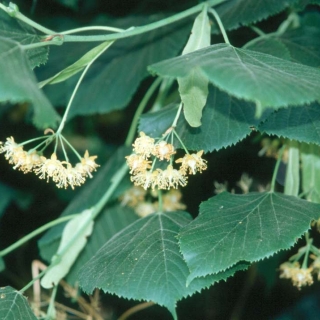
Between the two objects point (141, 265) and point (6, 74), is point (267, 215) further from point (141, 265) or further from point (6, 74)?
point (6, 74)

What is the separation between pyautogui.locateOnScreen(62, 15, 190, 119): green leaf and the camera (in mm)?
1384

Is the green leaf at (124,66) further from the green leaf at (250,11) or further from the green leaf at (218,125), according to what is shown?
the green leaf at (218,125)

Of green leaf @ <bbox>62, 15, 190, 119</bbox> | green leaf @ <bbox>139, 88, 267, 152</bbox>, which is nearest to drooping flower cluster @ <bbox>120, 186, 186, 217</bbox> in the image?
green leaf @ <bbox>62, 15, 190, 119</bbox>

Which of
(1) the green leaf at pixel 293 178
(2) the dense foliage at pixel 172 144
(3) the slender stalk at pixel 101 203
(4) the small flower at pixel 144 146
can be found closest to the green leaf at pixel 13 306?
(2) the dense foliage at pixel 172 144

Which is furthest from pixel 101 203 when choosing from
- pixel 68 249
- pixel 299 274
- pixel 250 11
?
pixel 250 11

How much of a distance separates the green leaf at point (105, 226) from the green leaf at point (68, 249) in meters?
0.15

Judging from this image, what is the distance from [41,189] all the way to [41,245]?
373 millimetres

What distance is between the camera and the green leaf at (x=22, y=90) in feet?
1.97

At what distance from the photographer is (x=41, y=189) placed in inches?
66.8

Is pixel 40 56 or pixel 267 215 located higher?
pixel 40 56

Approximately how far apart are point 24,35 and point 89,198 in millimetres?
598

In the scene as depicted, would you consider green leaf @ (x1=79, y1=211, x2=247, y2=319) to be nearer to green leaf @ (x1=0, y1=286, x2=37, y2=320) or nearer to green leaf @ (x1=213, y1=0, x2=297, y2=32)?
green leaf @ (x1=0, y1=286, x2=37, y2=320)

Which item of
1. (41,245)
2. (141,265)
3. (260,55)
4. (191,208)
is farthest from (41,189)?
(260,55)

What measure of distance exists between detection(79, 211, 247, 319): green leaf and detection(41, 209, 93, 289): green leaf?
12cm
